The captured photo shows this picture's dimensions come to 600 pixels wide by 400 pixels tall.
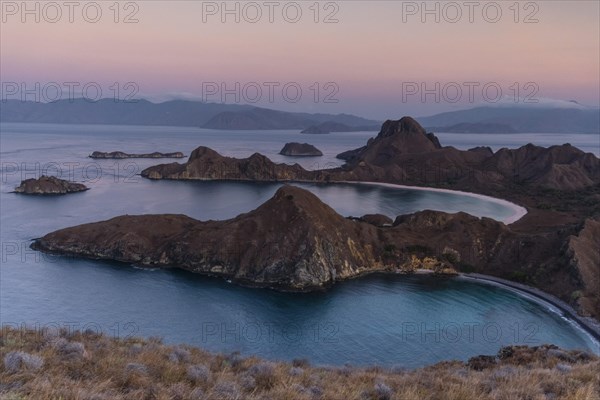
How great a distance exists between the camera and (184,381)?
10.9 meters

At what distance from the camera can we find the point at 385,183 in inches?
6201

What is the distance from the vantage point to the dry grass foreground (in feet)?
29.9

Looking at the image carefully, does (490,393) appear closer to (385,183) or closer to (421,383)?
(421,383)

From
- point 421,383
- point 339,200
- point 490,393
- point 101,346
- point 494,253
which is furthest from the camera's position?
point 339,200

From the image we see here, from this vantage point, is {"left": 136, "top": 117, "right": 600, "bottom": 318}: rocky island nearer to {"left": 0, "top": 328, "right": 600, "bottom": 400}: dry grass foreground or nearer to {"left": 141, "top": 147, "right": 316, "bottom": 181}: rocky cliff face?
{"left": 141, "top": 147, "right": 316, "bottom": 181}: rocky cliff face

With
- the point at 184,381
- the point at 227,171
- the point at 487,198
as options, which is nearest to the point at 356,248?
the point at 184,381

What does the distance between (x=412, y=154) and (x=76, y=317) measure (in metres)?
157

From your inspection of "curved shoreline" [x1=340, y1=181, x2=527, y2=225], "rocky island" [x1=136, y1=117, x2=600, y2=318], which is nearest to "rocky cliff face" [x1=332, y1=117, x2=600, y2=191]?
"rocky island" [x1=136, y1=117, x2=600, y2=318]

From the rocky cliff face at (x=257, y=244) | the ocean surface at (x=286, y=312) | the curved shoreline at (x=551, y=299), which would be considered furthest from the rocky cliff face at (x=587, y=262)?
the rocky cliff face at (x=257, y=244)

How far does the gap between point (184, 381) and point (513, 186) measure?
486 ft

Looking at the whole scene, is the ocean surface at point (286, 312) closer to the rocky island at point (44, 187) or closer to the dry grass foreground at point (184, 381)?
the dry grass foreground at point (184, 381)

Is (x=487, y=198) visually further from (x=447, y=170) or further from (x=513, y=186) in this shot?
(x=447, y=170)

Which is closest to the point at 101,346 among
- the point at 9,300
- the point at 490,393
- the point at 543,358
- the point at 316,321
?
the point at 490,393

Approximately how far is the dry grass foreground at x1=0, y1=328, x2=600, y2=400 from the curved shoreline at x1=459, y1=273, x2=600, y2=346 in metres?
35.6
